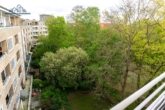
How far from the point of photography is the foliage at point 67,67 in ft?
52.5

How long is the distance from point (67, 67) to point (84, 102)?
4.22 meters

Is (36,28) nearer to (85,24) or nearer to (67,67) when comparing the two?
(85,24)

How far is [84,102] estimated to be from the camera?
50.9 feet

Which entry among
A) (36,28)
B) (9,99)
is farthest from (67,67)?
(36,28)

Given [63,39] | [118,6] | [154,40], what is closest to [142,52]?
[154,40]

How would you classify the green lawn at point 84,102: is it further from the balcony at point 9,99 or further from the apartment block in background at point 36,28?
the apartment block in background at point 36,28

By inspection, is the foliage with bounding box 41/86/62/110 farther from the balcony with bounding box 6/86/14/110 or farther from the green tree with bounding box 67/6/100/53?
the green tree with bounding box 67/6/100/53

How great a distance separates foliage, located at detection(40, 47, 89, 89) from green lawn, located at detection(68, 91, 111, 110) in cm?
135

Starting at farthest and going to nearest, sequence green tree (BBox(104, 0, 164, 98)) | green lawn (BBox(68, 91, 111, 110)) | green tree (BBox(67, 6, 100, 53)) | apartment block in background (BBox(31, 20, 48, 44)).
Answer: apartment block in background (BBox(31, 20, 48, 44)) < green tree (BBox(67, 6, 100, 53)) < green lawn (BBox(68, 91, 111, 110)) < green tree (BBox(104, 0, 164, 98))

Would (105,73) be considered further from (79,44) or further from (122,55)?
(79,44)

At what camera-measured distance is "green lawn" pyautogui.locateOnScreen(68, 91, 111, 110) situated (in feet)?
47.9

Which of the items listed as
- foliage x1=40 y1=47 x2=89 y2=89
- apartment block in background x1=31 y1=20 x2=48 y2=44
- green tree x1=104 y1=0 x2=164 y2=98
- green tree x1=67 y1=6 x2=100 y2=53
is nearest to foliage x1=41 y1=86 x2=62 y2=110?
foliage x1=40 y1=47 x2=89 y2=89

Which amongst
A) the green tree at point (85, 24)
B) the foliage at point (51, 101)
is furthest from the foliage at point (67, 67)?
the green tree at point (85, 24)

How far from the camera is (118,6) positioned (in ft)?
40.7
